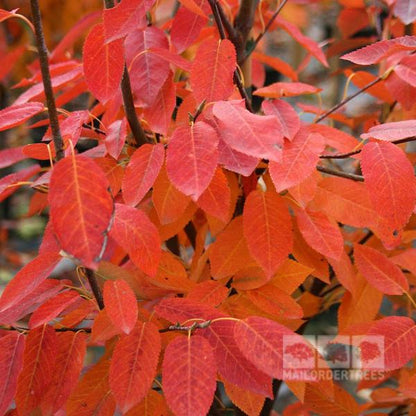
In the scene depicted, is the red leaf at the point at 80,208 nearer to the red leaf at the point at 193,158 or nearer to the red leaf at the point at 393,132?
the red leaf at the point at 193,158

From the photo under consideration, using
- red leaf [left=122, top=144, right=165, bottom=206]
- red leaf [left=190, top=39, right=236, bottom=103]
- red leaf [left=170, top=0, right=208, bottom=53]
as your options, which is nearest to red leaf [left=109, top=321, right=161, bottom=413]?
red leaf [left=122, top=144, right=165, bottom=206]

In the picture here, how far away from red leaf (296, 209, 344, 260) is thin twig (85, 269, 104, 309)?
0.70 feet

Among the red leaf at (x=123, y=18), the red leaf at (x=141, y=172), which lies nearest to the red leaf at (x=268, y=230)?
the red leaf at (x=141, y=172)

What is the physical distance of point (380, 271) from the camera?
663mm

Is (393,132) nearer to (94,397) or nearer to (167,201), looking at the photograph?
(167,201)

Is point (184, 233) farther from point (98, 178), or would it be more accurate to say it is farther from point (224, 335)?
point (98, 178)

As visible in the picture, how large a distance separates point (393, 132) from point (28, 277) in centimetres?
35

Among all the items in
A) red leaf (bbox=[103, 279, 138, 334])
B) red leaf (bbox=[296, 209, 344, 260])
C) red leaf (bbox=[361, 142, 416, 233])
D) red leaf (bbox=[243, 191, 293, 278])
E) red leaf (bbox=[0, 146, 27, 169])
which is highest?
red leaf (bbox=[361, 142, 416, 233])

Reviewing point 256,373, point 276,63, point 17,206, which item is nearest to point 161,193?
point 256,373

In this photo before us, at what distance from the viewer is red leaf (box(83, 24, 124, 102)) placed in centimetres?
54

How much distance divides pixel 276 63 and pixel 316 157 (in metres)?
0.40

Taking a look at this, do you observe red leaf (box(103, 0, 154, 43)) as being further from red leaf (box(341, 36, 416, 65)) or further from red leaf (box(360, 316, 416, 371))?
red leaf (box(360, 316, 416, 371))

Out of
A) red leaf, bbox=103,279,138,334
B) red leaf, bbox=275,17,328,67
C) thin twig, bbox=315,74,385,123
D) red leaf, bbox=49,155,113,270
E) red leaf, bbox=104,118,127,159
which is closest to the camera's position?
red leaf, bbox=49,155,113,270

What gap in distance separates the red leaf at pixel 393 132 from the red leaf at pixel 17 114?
1.04 ft
